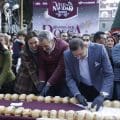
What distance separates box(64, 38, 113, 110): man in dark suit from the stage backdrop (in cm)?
401

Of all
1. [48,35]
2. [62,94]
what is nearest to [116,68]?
[62,94]

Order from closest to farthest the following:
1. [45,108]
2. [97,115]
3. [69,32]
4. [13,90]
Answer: [97,115]
[45,108]
[13,90]
[69,32]

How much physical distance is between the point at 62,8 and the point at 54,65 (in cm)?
381

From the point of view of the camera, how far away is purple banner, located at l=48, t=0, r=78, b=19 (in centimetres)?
895

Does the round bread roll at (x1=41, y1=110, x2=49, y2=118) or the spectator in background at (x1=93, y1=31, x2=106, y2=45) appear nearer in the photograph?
the round bread roll at (x1=41, y1=110, x2=49, y2=118)

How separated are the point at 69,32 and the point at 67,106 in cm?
457

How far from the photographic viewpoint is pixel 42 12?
29.9ft

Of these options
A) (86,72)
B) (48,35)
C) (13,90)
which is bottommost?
(13,90)

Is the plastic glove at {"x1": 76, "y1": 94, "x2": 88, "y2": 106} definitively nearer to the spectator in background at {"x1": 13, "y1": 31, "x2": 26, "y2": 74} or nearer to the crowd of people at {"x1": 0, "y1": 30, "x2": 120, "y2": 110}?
the crowd of people at {"x1": 0, "y1": 30, "x2": 120, "y2": 110}

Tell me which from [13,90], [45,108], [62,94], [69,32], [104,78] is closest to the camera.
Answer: [45,108]

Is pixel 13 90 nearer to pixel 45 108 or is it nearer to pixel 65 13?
pixel 45 108

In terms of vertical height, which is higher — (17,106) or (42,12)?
(42,12)

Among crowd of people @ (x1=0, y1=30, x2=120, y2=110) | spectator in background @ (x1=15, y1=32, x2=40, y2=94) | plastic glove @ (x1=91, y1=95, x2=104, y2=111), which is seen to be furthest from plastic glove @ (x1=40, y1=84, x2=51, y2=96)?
plastic glove @ (x1=91, y1=95, x2=104, y2=111)

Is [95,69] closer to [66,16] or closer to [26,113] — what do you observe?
[26,113]
